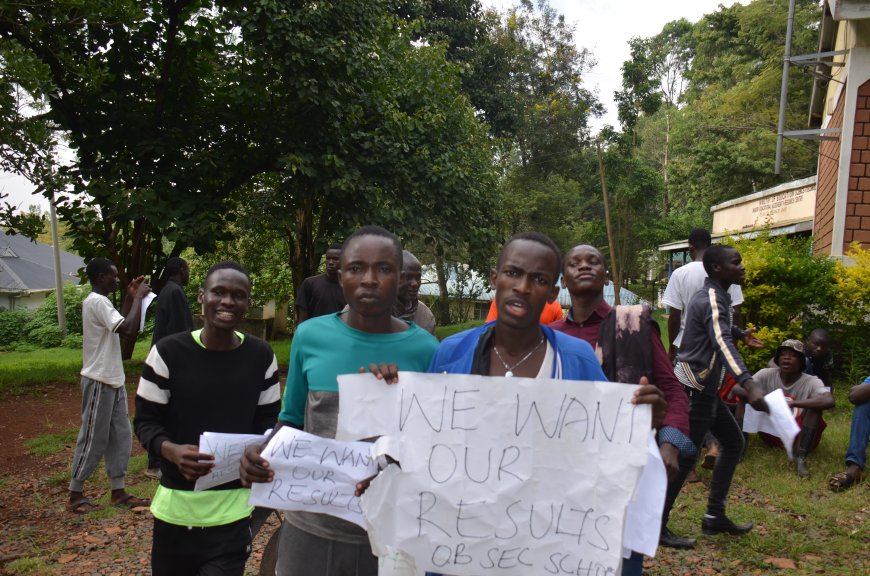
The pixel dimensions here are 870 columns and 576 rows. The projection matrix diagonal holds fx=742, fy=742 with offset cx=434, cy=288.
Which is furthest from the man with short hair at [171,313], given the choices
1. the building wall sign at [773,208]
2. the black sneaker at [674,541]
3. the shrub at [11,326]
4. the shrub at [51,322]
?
the shrub at [11,326]

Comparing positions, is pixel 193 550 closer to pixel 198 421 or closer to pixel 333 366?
pixel 198 421

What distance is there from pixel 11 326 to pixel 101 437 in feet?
108

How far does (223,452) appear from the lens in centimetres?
283

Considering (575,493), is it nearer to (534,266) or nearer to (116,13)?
(534,266)

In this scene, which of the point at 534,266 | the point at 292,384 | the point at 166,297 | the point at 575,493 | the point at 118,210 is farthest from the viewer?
the point at 118,210

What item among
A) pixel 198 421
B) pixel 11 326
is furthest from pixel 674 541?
pixel 11 326

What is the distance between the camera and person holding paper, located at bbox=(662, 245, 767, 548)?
492cm

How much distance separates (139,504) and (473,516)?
463cm

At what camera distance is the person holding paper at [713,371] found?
16.1 ft

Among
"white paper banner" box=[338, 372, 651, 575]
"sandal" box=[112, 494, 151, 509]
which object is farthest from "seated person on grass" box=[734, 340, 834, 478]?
"sandal" box=[112, 494, 151, 509]

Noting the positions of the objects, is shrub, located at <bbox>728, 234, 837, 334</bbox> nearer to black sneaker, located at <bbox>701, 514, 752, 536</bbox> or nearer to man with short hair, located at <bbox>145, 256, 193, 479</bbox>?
black sneaker, located at <bbox>701, 514, 752, 536</bbox>

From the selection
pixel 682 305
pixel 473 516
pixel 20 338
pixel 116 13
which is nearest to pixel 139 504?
pixel 473 516

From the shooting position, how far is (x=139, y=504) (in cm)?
606

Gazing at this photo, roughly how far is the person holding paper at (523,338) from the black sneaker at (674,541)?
10.2 ft
